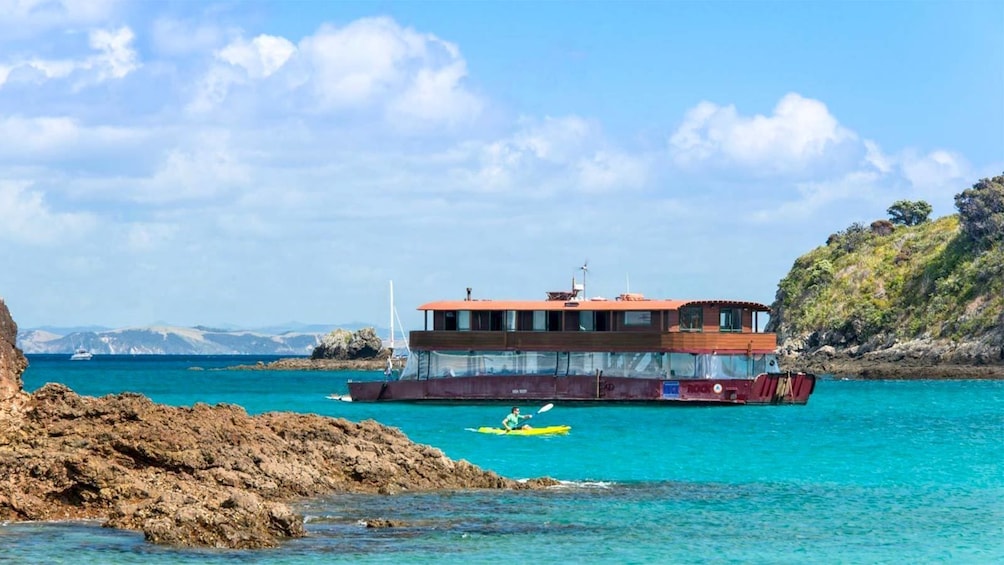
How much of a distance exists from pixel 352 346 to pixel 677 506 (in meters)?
140

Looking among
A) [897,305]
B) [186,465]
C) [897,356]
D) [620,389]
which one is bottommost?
[186,465]

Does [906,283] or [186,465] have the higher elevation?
[906,283]

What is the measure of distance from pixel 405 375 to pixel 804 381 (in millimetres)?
20242

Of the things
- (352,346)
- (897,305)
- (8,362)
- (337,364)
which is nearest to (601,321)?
(8,362)

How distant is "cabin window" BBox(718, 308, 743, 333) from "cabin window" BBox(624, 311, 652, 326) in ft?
11.0

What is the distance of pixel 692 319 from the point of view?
68.8 metres

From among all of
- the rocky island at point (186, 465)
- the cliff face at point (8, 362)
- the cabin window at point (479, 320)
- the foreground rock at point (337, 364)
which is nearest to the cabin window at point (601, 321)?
the cabin window at point (479, 320)

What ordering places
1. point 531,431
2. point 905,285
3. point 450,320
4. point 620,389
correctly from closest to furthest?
point 531,431, point 620,389, point 450,320, point 905,285

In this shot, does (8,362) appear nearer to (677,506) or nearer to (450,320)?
(677,506)

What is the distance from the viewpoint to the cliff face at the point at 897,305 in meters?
121

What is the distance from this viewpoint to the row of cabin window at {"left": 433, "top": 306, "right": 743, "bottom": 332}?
226 ft

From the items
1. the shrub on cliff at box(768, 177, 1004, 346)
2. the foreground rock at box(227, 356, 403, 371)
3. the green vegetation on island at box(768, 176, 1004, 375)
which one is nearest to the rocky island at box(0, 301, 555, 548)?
the green vegetation on island at box(768, 176, 1004, 375)

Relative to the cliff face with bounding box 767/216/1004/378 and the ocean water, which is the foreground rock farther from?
the ocean water

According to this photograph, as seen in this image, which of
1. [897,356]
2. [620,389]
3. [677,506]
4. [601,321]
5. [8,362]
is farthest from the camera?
[897,356]
